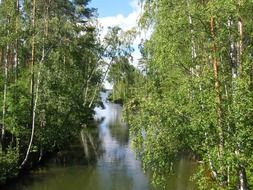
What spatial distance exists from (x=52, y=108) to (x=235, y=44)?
15.4m

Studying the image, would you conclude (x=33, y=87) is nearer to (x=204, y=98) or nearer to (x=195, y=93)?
(x=195, y=93)

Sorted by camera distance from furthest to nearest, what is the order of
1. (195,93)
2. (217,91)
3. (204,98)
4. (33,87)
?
(33,87) → (195,93) → (217,91) → (204,98)

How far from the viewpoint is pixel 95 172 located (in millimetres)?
26297

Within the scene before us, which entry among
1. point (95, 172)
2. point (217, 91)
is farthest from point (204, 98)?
point (95, 172)

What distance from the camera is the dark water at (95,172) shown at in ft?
74.9

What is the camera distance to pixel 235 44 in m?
14.2

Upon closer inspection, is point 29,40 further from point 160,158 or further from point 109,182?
point 160,158

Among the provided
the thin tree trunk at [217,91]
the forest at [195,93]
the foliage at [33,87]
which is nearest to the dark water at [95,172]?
the foliage at [33,87]

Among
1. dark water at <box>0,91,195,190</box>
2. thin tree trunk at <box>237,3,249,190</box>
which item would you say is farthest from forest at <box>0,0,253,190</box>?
dark water at <box>0,91,195,190</box>

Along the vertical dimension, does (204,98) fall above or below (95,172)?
above

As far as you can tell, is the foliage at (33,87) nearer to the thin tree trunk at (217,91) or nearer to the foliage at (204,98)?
the foliage at (204,98)

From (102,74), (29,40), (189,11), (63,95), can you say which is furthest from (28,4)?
(102,74)

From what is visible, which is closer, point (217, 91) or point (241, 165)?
point (241, 165)

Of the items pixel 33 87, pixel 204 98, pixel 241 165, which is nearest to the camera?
pixel 241 165
